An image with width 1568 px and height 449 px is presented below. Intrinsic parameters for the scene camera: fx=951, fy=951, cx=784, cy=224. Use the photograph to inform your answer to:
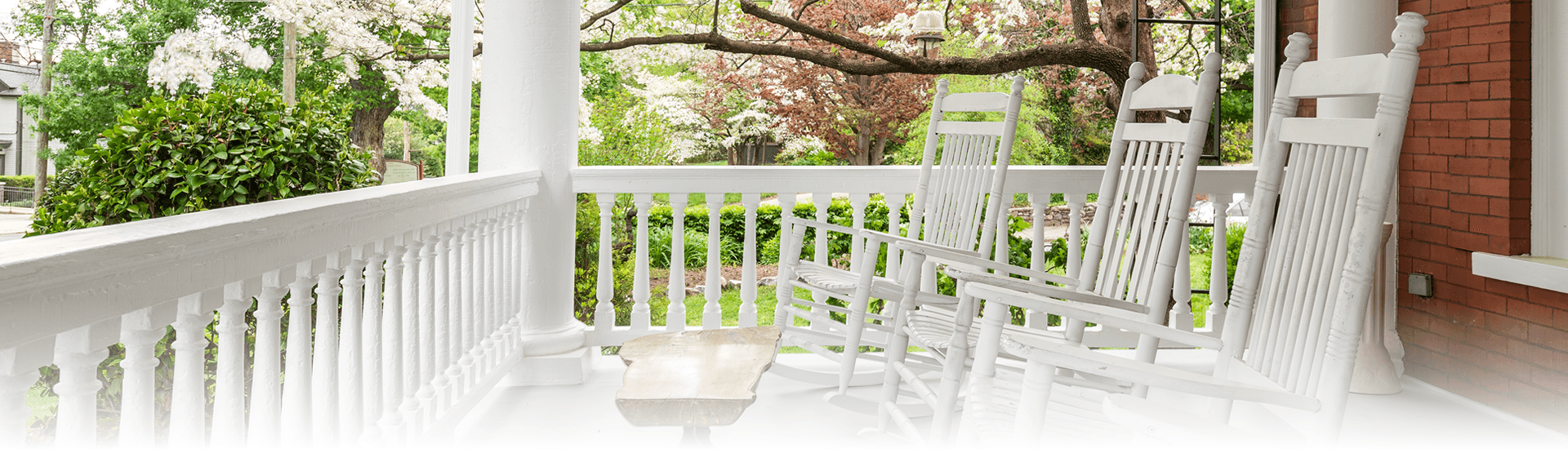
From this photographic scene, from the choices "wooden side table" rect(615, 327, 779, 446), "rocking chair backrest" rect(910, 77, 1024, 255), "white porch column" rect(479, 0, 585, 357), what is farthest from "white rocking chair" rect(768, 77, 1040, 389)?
"white porch column" rect(479, 0, 585, 357)

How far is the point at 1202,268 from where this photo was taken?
689 centimetres

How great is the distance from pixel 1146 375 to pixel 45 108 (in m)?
4.00

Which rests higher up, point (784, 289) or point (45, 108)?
point (45, 108)

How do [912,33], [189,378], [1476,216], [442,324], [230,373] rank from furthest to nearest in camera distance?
[912,33], [1476,216], [442,324], [230,373], [189,378]

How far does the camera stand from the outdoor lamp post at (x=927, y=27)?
7039 millimetres

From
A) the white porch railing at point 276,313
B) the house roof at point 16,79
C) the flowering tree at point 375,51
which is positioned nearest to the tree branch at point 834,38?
the flowering tree at point 375,51

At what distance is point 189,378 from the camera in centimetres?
112

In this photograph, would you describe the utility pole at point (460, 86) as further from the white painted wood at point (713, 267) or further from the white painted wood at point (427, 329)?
the white painted wood at point (427, 329)

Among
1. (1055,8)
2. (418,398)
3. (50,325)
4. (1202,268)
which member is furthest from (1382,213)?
(1055,8)

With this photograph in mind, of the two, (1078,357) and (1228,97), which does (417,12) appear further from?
(1078,357)

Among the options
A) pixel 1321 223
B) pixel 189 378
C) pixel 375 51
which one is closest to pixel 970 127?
pixel 1321 223

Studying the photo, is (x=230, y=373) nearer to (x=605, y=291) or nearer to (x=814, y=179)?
(x=605, y=291)

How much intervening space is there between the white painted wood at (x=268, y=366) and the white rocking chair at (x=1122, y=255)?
3.66 feet

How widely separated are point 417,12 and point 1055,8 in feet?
17.0
